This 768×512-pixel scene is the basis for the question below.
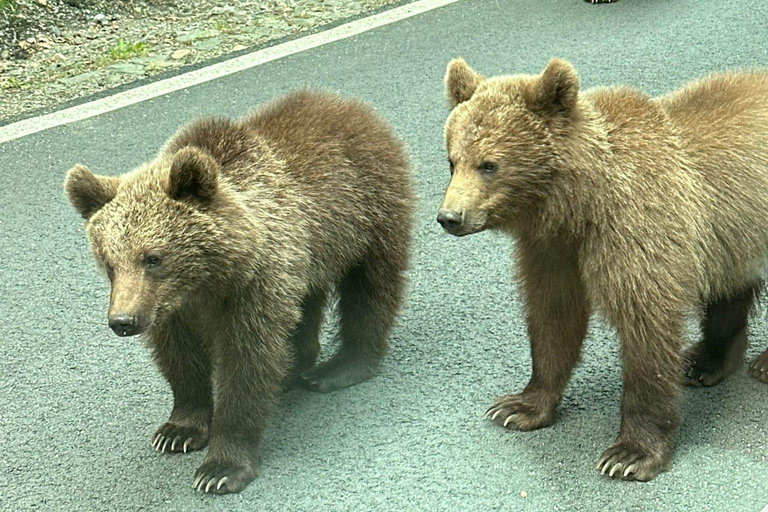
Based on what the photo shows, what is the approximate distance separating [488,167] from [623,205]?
50 cm

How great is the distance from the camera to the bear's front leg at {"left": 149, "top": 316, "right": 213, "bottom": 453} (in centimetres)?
443

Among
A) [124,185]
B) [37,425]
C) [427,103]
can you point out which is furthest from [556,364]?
[427,103]

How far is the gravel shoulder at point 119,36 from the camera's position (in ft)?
26.3

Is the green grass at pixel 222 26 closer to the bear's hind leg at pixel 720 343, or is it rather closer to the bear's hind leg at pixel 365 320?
the bear's hind leg at pixel 365 320

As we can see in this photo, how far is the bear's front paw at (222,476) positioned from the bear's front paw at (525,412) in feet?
3.23

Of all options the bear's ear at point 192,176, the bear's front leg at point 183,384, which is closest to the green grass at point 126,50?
the bear's front leg at point 183,384

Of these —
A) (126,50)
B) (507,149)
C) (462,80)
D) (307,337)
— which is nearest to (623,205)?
(507,149)

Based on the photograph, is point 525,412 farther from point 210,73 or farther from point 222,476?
point 210,73

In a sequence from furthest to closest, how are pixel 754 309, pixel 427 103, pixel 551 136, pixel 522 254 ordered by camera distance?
pixel 427 103
pixel 754 309
pixel 522 254
pixel 551 136

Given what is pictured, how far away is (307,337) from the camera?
16.6ft

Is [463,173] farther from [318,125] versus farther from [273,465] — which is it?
[273,465]

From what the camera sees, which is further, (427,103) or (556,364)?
(427,103)

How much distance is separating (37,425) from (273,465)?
1093 mm

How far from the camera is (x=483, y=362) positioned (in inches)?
196
